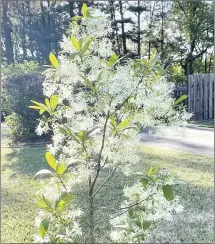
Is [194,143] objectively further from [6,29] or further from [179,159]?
[6,29]

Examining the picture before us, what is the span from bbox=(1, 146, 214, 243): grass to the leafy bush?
0.27m

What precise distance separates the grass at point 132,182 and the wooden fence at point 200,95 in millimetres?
805

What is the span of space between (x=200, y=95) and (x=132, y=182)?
1.62 metres

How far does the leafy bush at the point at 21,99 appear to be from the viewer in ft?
8.34

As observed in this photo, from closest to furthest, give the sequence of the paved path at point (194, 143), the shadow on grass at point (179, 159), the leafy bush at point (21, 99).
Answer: the shadow on grass at point (179, 159) → the paved path at point (194, 143) → the leafy bush at point (21, 99)

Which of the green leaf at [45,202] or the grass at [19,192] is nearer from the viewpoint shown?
the green leaf at [45,202]

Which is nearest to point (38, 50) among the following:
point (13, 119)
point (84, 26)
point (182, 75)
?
point (13, 119)

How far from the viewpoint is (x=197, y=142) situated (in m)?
2.22

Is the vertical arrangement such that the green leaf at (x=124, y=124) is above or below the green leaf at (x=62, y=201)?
above

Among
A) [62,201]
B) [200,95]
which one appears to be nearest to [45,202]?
[62,201]

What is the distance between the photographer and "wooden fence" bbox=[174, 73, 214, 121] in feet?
9.38

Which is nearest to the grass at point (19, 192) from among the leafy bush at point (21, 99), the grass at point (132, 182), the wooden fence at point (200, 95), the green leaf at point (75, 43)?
the grass at point (132, 182)

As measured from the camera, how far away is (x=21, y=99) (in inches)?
103

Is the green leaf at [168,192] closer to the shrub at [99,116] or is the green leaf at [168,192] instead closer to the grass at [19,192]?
the shrub at [99,116]
